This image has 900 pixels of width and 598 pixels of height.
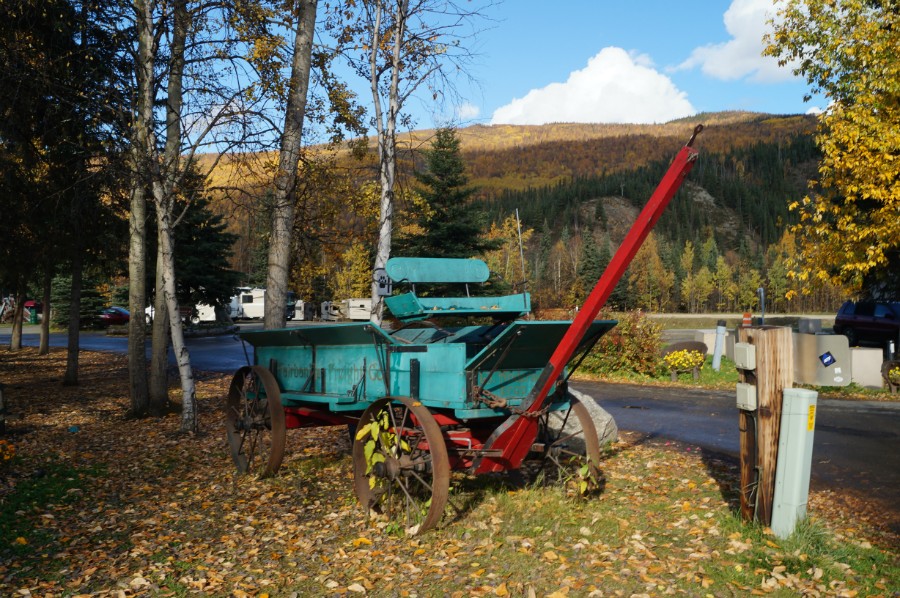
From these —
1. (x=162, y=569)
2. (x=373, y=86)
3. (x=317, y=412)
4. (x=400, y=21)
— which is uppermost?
(x=400, y=21)

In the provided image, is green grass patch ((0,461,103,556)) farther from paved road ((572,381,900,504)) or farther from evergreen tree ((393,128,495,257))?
evergreen tree ((393,128,495,257))

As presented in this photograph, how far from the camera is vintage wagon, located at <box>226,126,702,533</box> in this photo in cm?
506

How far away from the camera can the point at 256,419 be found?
741 cm

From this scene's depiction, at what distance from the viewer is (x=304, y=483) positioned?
282 inches

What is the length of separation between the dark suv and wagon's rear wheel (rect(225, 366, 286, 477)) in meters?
21.7

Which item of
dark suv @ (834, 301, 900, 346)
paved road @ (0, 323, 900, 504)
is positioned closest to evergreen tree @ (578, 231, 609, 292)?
dark suv @ (834, 301, 900, 346)

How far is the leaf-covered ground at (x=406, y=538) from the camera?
178 inches

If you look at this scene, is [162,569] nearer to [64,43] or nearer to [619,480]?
[619,480]

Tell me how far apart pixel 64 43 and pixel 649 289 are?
271 feet

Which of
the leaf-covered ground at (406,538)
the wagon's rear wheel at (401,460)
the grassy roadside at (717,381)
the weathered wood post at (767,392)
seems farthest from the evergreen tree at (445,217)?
the weathered wood post at (767,392)

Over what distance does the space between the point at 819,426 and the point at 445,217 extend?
1544cm

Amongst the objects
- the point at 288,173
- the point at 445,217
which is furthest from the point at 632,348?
the point at 288,173

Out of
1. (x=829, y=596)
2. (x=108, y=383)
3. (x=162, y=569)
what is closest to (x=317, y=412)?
(x=162, y=569)

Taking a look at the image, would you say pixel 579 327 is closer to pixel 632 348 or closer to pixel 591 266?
pixel 632 348
